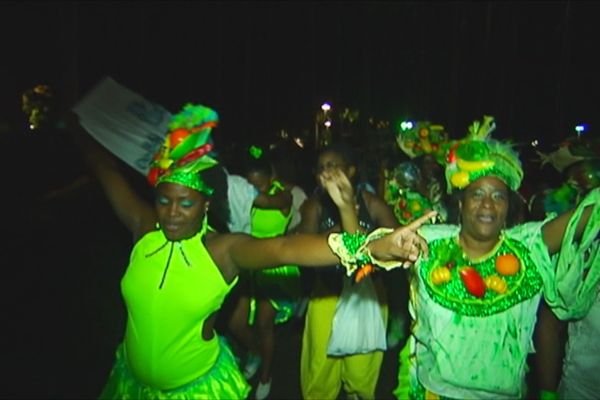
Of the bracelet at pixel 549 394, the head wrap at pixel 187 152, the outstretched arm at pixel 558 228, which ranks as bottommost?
the bracelet at pixel 549 394

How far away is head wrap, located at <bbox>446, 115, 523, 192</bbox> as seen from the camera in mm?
3467

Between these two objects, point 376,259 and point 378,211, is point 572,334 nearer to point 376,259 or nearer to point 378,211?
point 378,211

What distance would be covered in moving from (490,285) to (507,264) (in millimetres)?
157

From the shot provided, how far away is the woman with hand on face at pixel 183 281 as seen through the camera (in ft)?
10.2

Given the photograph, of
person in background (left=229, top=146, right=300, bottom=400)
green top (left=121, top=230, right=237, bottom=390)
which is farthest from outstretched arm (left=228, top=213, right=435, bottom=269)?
person in background (left=229, top=146, right=300, bottom=400)

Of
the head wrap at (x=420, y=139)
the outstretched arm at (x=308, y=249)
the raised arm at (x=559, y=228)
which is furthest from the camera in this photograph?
the head wrap at (x=420, y=139)

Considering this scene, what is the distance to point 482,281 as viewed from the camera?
326cm

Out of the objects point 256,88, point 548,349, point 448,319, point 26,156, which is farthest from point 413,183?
point 256,88

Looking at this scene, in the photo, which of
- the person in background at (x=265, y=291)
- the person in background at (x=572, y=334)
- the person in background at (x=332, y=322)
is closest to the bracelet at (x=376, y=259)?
the person in background at (x=572, y=334)

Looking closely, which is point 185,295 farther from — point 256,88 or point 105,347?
point 256,88

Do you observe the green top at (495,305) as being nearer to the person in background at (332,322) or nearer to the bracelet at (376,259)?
the bracelet at (376,259)

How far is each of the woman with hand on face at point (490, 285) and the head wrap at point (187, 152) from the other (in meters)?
1.32

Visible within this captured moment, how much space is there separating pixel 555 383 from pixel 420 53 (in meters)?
26.1

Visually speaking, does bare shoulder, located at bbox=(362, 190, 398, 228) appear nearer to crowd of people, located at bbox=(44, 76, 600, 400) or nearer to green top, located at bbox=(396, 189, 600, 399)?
crowd of people, located at bbox=(44, 76, 600, 400)
